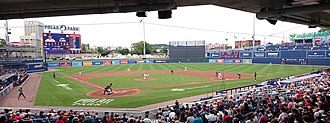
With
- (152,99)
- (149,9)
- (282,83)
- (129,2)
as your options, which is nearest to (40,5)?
(129,2)

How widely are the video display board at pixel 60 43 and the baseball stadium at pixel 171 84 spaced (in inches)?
8.0

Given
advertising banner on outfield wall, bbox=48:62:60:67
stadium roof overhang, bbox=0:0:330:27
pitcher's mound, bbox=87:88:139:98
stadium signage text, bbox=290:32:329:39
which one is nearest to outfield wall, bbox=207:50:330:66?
stadium signage text, bbox=290:32:329:39

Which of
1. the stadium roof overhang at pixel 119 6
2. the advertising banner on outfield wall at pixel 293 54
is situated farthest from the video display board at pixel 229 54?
the stadium roof overhang at pixel 119 6

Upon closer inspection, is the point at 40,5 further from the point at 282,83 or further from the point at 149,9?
the point at 282,83

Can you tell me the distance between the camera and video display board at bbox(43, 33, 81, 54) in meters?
53.5

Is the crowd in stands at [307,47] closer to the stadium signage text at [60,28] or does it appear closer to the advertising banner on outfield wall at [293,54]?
the advertising banner on outfield wall at [293,54]

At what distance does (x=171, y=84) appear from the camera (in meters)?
29.1

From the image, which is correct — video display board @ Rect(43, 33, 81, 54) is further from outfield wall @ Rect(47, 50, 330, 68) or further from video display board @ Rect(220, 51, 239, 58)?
video display board @ Rect(220, 51, 239, 58)

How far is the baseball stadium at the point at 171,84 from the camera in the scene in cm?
Result: 952

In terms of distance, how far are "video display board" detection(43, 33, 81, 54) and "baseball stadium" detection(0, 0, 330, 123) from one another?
204 millimetres

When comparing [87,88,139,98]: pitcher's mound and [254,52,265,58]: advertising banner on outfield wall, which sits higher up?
[254,52,265,58]: advertising banner on outfield wall

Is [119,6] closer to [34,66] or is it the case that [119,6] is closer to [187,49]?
[34,66]

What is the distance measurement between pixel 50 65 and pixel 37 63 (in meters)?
10.4

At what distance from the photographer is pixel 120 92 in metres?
24.2
